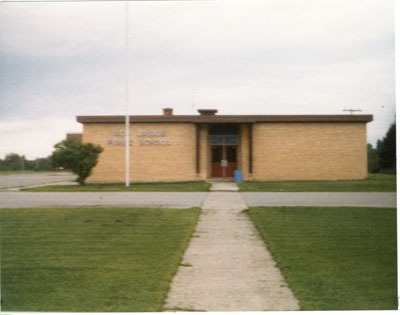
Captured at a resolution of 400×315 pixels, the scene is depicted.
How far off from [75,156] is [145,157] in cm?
502

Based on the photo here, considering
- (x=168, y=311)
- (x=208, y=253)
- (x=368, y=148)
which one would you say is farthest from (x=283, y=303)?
(x=368, y=148)

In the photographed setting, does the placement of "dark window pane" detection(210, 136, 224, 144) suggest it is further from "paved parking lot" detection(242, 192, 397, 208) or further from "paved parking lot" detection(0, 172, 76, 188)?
"paved parking lot" detection(242, 192, 397, 208)

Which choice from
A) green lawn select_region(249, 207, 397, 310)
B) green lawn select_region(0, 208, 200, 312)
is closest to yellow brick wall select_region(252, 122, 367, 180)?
green lawn select_region(249, 207, 397, 310)

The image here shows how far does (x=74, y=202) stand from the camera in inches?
572

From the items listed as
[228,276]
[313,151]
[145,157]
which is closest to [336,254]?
[228,276]

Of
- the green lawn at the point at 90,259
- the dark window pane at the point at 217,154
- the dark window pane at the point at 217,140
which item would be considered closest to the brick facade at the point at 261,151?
the dark window pane at the point at 217,154

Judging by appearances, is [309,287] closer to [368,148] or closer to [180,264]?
[180,264]

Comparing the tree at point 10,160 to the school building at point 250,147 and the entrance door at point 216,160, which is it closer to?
the school building at point 250,147

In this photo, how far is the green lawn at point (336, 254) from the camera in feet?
16.8

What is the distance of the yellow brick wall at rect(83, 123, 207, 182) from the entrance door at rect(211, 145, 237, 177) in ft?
4.20

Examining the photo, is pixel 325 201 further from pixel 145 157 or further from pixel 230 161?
pixel 145 157

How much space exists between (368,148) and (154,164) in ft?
40.5

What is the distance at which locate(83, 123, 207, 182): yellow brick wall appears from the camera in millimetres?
26797

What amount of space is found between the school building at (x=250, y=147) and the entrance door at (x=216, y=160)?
35.0 inches
